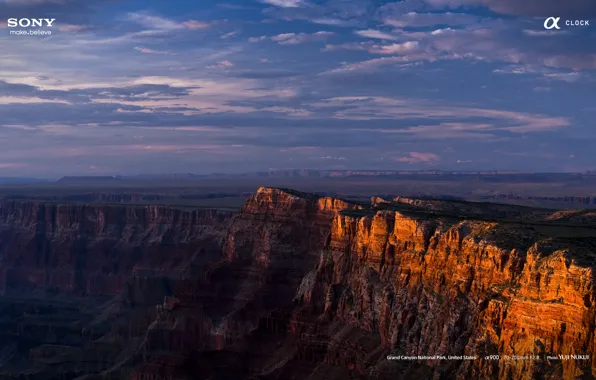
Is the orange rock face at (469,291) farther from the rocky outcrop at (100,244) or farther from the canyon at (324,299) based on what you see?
the rocky outcrop at (100,244)

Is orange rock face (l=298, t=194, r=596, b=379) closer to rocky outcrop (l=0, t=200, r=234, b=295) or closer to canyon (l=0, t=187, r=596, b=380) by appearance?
canyon (l=0, t=187, r=596, b=380)

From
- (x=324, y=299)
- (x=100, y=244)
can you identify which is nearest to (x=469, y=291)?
(x=324, y=299)

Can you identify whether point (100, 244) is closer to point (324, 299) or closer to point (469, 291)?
point (324, 299)

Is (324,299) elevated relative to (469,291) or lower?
lower

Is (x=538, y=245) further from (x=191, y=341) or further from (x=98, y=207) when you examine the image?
(x=98, y=207)

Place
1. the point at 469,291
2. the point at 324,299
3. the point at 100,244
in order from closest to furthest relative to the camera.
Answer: the point at 469,291 < the point at 324,299 < the point at 100,244

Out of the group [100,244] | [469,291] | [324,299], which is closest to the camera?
[469,291]

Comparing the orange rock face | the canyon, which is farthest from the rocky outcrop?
the orange rock face

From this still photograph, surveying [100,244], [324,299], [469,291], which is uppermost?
[469,291]

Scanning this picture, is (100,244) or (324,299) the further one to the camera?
(100,244)
